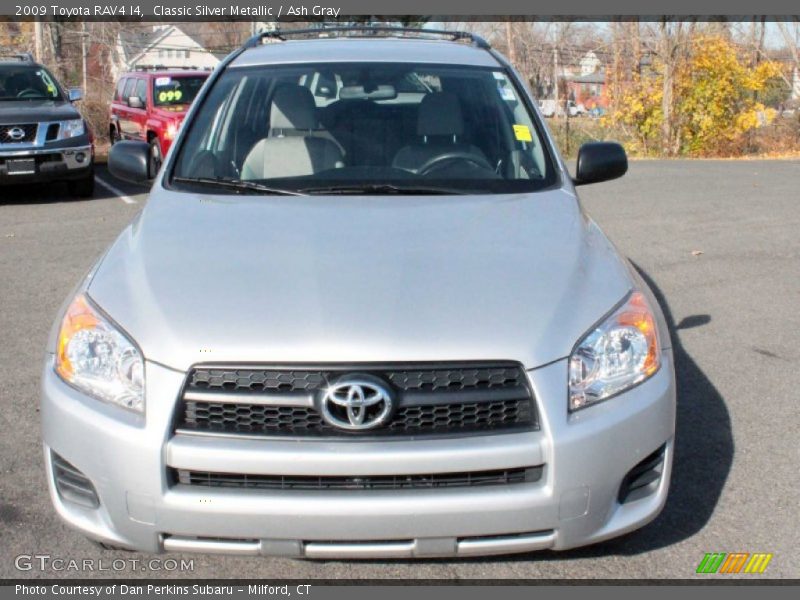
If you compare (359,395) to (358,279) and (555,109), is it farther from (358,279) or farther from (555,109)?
(555,109)

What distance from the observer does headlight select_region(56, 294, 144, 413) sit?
292 cm

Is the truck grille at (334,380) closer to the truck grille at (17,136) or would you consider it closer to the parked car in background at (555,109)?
the truck grille at (17,136)

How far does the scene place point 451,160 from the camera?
444 centimetres

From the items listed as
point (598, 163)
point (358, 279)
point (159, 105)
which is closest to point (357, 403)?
point (358, 279)

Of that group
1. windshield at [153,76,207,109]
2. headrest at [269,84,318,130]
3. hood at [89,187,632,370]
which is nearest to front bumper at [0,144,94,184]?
windshield at [153,76,207,109]

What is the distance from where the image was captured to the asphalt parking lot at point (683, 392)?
337 centimetres

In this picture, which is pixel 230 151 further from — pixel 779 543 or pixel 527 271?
pixel 779 543

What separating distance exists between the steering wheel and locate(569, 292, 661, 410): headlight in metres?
1.39

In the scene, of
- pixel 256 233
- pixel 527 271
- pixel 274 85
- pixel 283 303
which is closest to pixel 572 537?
pixel 527 271

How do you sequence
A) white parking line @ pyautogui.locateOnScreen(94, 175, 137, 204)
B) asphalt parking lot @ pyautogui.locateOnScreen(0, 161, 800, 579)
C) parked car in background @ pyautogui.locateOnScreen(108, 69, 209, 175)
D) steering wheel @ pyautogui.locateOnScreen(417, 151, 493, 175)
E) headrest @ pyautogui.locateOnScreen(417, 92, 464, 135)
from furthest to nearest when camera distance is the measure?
parked car in background @ pyautogui.locateOnScreen(108, 69, 209, 175)
white parking line @ pyautogui.locateOnScreen(94, 175, 137, 204)
headrest @ pyautogui.locateOnScreen(417, 92, 464, 135)
steering wheel @ pyautogui.locateOnScreen(417, 151, 493, 175)
asphalt parking lot @ pyautogui.locateOnScreen(0, 161, 800, 579)

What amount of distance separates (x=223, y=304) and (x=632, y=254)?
6429 millimetres

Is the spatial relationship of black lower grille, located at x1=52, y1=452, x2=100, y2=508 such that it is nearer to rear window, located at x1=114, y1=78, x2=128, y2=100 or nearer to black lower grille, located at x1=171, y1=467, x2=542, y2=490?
black lower grille, located at x1=171, y1=467, x2=542, y2=490

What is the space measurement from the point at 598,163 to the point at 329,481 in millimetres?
2558

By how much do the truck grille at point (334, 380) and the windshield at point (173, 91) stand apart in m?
14.7
